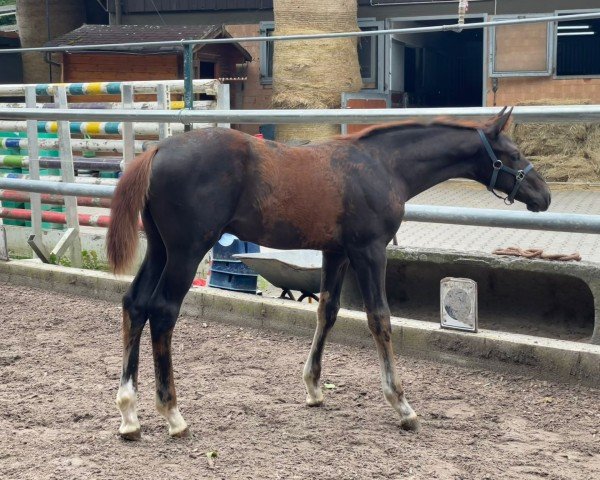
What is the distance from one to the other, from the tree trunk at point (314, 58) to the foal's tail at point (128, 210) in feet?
37.4

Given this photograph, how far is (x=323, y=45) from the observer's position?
1541cm

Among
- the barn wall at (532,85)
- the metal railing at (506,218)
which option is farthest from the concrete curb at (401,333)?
the barn wall at (532,85)

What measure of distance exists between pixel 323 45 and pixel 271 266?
33.7 ft

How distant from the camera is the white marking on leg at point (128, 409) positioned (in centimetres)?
380

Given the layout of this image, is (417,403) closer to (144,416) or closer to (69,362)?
(144,416)

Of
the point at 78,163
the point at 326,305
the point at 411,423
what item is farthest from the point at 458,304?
the point at 78,163

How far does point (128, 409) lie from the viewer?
3850mm

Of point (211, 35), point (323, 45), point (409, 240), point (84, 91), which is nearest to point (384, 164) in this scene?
point (84, 91)

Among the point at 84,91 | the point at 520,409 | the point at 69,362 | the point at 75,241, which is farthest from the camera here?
the point at 84,91

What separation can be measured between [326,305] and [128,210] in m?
1.14

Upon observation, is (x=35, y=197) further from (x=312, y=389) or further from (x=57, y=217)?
(x=312, y=389)

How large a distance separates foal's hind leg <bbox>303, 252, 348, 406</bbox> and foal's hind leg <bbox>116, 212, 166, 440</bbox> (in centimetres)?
85

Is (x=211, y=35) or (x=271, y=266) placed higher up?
(x=211, y=35)

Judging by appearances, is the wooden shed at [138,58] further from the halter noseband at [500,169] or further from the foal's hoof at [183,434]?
the foal's hoof at [183,434]
